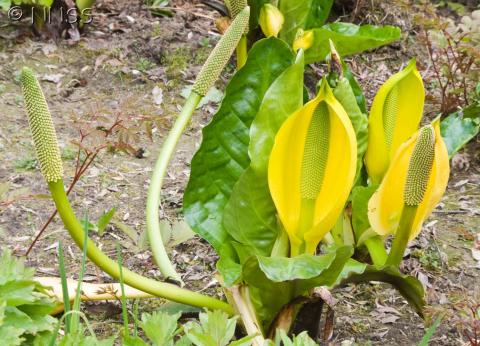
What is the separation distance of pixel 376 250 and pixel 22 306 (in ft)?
2.48

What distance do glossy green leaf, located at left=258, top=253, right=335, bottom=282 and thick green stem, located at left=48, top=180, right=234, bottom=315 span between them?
0.71ft

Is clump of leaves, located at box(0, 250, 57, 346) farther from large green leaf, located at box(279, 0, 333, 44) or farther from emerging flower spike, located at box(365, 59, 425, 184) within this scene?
large green leaf, located at box(279, 0, 333, 44)

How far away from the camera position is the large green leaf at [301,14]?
263 cm

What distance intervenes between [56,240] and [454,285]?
1048mm

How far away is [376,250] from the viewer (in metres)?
1.60

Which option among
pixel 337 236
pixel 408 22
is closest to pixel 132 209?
pixel 337 236

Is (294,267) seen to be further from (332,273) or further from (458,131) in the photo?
(458,131)

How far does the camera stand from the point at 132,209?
2184 millimetres

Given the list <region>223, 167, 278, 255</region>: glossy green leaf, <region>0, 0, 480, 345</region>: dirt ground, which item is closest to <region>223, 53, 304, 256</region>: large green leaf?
<region>223, 167, 278, 255</region>: glossy green leaf

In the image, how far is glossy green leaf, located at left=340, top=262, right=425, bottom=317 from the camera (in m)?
1.37

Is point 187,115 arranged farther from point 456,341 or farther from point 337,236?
point 456,341

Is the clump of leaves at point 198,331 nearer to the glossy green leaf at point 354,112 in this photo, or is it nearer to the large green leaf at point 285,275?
the large green leaf at point 285,275

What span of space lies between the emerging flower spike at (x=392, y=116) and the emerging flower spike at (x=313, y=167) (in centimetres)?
27

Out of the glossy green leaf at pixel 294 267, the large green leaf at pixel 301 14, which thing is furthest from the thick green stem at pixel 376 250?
the large green leaf at pixel 301 14
